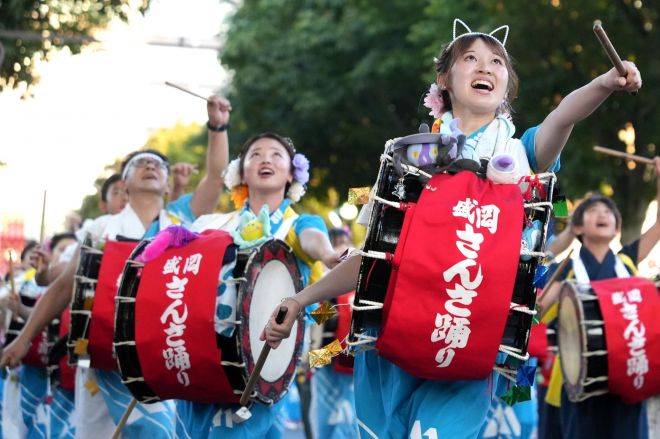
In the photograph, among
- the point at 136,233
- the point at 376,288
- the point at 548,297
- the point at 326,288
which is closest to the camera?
the point at 376,288

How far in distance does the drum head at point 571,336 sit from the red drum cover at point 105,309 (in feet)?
8.12

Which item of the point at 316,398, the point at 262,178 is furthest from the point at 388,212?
the point at 316,398

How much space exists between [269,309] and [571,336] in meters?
2.19

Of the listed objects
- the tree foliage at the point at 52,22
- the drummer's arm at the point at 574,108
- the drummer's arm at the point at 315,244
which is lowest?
the drummer's arm at the point at 315,244

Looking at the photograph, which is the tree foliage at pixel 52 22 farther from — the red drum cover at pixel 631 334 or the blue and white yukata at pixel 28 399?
the red drum cover at pixel 631 334

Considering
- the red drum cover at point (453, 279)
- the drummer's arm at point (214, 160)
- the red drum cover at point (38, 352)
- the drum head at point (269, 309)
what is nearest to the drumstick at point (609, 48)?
the red drum cover at point (453, 279)

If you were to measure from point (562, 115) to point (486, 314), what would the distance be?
717 millimetres

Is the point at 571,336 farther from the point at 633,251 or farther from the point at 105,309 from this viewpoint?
the point at 105,309

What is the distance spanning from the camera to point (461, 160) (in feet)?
13.3

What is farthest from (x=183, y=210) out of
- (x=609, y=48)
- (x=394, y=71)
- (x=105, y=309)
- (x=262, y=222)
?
(x=394, y=71)

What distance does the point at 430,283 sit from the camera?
388 cm

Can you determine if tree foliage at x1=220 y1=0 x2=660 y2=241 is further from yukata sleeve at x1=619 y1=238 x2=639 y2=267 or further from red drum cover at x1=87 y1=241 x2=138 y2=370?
red drum cover at x1=87 y1=241 x2=138 y2=370

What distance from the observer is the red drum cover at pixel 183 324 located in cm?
564

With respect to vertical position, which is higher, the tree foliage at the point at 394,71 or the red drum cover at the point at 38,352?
the tree foliage at the point at 394,71
